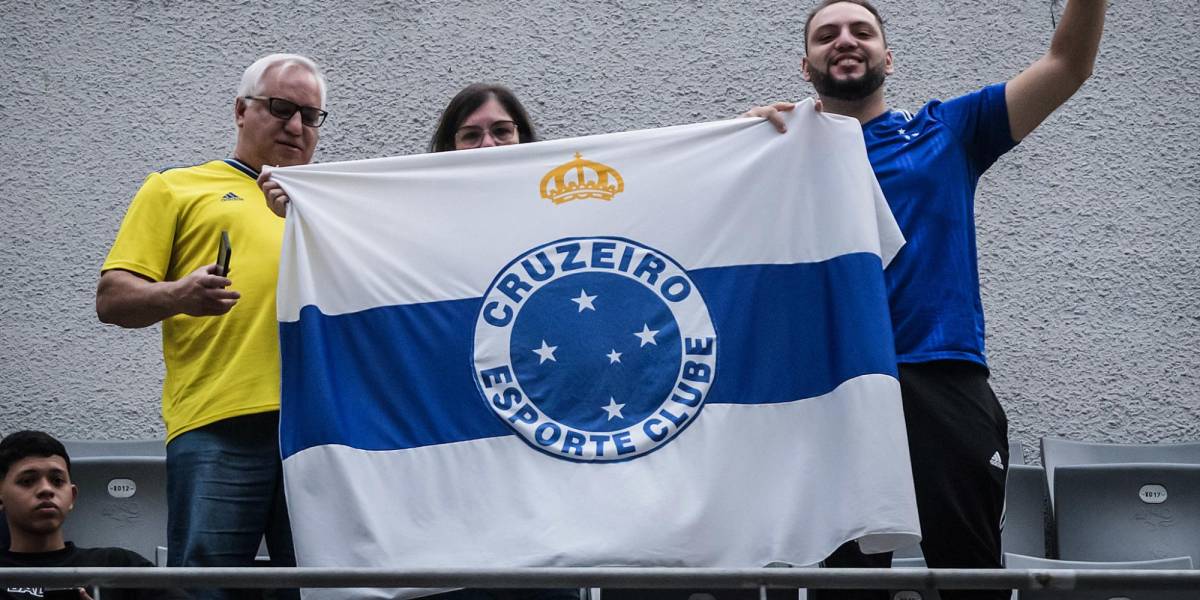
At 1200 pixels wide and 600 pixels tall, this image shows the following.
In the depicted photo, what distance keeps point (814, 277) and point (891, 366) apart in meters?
0.28

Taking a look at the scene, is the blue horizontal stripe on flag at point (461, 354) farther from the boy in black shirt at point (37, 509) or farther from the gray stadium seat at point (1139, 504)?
the gray stadium seat at point (1139, 504)

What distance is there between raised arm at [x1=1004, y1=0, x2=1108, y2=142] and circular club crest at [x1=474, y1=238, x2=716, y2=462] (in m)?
0.84

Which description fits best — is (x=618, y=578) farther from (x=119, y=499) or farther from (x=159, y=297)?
(x=119, y=499)

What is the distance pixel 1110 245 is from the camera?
16.9 feet

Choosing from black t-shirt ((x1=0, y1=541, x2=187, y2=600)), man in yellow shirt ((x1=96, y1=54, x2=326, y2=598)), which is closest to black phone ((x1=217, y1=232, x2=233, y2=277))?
man in yellow shirt ((x1=96, y1=54, x2=326, y2=598))

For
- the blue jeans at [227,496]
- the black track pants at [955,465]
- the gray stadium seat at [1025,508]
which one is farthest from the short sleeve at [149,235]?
the gray stadium seat at [1025,508]

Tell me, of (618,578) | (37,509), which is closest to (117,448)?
(37,509)

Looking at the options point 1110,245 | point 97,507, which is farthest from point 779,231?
point 1110,245

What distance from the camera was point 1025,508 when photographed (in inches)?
168

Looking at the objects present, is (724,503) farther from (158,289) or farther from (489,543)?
(158,289)

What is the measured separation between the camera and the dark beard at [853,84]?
2.96m

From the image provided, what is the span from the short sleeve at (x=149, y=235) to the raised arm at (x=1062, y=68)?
1.91 m

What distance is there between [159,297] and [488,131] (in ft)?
2.93

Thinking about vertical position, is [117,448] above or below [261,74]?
below
